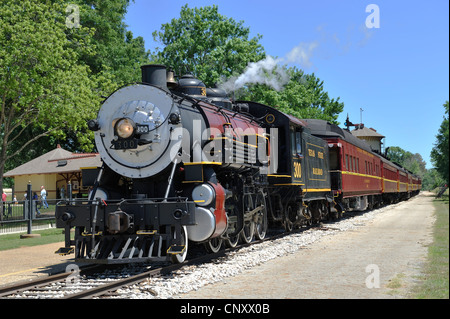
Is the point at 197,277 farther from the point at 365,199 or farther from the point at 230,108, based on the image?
the point at 365,199

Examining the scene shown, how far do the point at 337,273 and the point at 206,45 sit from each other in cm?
3003

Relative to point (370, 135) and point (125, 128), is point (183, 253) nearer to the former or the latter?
point (125, 128)

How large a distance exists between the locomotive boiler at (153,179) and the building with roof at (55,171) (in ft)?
78.5

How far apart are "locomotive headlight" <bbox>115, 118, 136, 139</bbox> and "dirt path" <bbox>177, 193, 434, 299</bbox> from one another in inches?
132

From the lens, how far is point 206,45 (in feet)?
120

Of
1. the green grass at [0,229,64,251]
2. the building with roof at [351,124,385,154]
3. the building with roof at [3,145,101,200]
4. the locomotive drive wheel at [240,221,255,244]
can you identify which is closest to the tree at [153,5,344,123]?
the building with roof at [3,145,101,200]

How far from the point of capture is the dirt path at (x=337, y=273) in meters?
7.08

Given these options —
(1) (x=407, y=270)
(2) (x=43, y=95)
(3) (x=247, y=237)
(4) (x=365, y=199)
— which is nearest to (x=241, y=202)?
(3) (x=247, y=237)

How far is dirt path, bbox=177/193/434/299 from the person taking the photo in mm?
7082

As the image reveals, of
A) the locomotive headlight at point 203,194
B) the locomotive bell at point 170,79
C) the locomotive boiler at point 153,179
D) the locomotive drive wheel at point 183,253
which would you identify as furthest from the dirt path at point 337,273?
the locomotive bell at point 170,79

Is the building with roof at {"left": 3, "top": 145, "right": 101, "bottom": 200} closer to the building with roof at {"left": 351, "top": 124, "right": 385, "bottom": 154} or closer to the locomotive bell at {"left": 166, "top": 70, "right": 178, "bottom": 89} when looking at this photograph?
the locomotive bell at {"left": 166, "top": 70, "right": 178, "bottom": 89}

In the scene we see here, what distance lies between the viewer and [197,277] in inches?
327

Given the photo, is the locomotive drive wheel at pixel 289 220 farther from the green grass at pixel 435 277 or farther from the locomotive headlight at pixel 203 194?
the locomotive headlight at pixel 203 194
